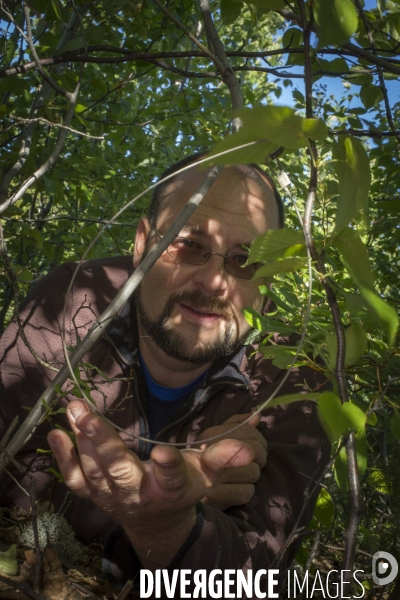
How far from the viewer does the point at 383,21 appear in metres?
2.10

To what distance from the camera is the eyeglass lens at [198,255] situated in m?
2.16

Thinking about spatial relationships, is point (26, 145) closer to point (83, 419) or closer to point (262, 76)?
point (83, 419)

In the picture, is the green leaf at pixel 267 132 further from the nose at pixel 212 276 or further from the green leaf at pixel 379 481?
the green leaf at pixel 379 481

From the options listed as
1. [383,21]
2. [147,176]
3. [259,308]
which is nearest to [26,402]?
[259,308]

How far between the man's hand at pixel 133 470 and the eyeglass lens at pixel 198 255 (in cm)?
96

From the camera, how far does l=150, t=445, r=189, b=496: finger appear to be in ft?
3.57

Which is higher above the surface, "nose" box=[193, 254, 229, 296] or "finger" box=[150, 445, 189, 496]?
"nose" box=[193, 254, 229, 296]

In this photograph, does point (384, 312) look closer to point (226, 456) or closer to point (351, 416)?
point (351, 416)

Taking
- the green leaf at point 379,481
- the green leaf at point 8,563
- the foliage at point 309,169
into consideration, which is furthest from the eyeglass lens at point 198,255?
the green leaf at point 8,563

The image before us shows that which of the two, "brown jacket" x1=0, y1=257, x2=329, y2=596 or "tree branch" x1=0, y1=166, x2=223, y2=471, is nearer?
"tree branch" x1=0, y1=166, x2=223, y2=471

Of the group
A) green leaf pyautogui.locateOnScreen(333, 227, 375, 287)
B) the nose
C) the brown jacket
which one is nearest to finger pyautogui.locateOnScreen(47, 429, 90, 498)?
the brown jacket

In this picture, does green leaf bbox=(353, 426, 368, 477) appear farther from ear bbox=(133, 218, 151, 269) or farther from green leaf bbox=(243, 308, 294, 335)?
ear bbox=(133, 218, 151, 269)

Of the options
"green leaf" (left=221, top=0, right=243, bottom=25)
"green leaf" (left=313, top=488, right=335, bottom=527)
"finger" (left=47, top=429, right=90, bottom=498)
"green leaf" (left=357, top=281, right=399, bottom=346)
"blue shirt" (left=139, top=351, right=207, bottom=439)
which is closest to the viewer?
"green leaf" (left=357, top=281, right=399, bottom=346)

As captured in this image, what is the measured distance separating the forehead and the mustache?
0.24 m
